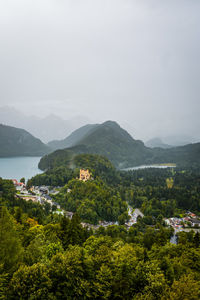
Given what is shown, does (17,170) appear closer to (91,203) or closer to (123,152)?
(91,203)

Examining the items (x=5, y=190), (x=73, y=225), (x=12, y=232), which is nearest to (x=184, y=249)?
(x=73, y=225)

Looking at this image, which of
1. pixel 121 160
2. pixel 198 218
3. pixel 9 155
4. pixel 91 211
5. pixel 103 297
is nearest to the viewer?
pixel 103 297

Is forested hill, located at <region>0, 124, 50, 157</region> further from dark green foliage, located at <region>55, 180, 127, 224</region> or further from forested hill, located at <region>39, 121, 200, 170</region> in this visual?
dark green foliage, located at <region>55, 180, 127, 224</region>

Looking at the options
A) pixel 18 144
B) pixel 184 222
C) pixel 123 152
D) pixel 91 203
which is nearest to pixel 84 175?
pixel 91 203

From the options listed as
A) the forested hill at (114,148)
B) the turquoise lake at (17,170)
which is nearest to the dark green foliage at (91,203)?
the turquoise lake at (17,170)

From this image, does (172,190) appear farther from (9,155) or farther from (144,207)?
(9,155)
